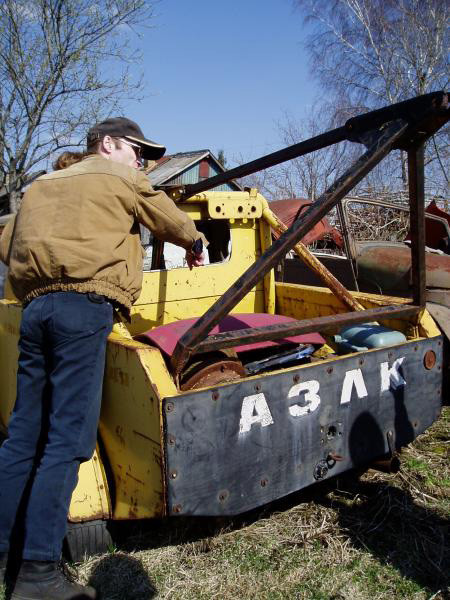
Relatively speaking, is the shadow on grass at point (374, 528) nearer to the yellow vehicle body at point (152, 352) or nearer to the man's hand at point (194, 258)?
the yellow vehicle body at point (152, 352)

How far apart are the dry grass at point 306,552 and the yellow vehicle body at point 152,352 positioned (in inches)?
10.5

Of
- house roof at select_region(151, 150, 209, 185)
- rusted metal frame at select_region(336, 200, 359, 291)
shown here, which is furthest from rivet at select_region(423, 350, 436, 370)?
house roof at select_region(151, 150, 209, 185)

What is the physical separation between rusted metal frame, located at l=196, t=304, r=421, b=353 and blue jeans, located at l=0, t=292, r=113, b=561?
403mm

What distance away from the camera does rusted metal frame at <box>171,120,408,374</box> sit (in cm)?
214

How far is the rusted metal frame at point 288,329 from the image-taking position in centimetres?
221

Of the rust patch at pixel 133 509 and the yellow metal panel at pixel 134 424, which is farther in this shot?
the rust patch at pixel 133 509

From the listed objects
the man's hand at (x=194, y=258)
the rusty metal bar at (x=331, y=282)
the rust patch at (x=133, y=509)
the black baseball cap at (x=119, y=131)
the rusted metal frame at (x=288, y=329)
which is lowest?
the rust patch at (x=133, y=509)

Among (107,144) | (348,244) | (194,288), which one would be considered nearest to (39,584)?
(107,144)

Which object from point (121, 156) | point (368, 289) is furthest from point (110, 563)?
point (368, 289)

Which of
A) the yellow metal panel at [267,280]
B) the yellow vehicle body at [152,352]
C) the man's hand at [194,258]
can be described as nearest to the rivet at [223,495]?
the yellow vehicle body at [152,352]

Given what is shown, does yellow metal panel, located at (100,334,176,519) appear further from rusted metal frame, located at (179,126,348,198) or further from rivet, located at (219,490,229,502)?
rusted metal frame, located at (179,126,348,198)

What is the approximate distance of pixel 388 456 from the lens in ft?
9.21

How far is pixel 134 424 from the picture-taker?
2.20m

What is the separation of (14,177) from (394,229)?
30.1 ft
